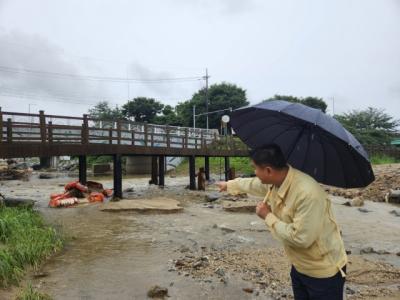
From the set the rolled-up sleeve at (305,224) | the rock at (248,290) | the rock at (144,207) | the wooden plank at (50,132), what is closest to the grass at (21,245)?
the rock at (248,290)

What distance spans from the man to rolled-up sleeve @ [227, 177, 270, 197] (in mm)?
265

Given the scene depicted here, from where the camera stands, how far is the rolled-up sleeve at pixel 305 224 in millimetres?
2762

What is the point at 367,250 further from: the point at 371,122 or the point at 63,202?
the point at 371,122

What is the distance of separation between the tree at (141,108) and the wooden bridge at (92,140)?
38053mm

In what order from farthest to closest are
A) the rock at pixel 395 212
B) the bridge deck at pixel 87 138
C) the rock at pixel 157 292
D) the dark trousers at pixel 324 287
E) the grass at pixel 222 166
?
the grass at pixel 222 166 → the rock at pixel 395 212 → the bridge deck at pixel 87 138 → the rock at pixel 157 292 → the dark trousers at pixel 324 287

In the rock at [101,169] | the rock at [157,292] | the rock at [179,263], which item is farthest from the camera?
the rock at [101,169]

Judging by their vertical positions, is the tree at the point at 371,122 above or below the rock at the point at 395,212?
above

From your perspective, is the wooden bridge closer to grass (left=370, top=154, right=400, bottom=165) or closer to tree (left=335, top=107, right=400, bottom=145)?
grass (left=370, top=154, right=400, bottom=165)

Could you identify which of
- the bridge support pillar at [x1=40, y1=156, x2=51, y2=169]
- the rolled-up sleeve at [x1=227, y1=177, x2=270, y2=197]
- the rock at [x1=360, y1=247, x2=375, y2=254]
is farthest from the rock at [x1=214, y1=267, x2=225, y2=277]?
the bridge support pillar at [x1=40, y1=156, x2=51, y2=169]

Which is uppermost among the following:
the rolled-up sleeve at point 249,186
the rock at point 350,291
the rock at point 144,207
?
the rolled-up sleeve at point 249,186

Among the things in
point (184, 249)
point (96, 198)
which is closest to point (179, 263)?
point (184, 249)

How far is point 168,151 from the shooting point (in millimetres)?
21438

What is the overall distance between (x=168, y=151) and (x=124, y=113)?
44.5 metres

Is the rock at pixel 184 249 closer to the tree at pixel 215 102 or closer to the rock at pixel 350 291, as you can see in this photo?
the rock at pixel 350 291
